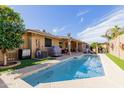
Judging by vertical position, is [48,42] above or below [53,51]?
above

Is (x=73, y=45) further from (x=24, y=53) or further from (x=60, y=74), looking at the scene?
(x=60, y=74)

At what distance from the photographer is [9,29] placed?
1175 centimetres

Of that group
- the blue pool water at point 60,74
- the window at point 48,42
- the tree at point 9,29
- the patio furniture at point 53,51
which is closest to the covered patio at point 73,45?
the window at point 48,42

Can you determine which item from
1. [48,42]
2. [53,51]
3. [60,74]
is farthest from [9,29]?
[48,42]

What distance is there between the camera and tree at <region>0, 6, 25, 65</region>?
11414 millimetres

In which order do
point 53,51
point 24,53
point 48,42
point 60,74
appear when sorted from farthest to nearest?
point 48,42, point 53,51, point 24,53, point 60,74

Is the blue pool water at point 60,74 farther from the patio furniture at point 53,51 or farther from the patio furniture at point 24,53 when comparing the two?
the patio furniture at point 53,51

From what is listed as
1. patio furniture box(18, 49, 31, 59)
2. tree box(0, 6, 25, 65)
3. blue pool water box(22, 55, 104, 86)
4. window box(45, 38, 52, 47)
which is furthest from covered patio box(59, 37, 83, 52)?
tree box(0, 6, 25, 65)

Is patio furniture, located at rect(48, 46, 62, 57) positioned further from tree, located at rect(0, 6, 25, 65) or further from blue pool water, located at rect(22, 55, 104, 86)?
tree, located at rect(0, 6, 25, 65)

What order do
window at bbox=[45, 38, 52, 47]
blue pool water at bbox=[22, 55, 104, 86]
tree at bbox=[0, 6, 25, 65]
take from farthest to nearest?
window at bbox=[45, 38, 52, 47] → tree at bbox=[0, 6, 25, 65] → blue pool water at bbox=[22, 55, 104, 86]

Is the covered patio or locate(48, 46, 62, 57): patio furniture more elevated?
the covered patio

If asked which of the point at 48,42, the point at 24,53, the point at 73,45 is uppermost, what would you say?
the point at 48,42

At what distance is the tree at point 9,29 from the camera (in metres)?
11.4
